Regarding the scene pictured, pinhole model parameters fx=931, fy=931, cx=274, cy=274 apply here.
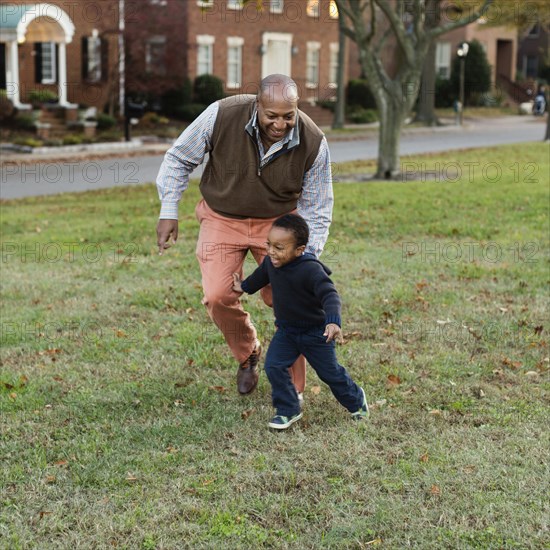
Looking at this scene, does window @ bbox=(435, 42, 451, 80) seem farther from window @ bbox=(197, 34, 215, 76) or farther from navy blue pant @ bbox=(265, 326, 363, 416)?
navy blue pant @ bbox=(265, 326, 363, 416)

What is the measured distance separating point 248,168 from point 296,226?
52 cm

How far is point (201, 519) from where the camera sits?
13.8ft

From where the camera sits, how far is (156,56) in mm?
34781

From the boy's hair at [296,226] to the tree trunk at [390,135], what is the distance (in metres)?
13.1

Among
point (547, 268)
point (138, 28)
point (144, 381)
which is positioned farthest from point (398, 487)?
point (138, 28)

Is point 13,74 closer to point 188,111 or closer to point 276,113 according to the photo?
point 188,111

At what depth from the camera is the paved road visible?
18203mm

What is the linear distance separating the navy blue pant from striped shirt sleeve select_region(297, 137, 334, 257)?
539 millimetres

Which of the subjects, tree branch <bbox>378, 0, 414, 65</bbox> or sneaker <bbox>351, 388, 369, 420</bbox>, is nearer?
sneaker <bbox>351, 388, 369, 420</bbox>

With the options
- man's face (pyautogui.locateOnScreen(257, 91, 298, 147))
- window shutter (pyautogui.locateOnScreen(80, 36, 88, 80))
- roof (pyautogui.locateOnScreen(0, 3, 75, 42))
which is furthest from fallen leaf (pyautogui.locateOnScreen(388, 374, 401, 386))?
window shutter (pyautogui.locateOnScreen(80, 36, 88, 80))

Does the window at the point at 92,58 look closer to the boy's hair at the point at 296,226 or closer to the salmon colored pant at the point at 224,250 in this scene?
the salmon colored pant at the point at 224,250

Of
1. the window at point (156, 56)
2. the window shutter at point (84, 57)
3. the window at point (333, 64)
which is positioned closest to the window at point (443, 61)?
the window at point (333, 64)

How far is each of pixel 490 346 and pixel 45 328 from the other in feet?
11.6

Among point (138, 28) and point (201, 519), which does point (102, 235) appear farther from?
point (138, 28)
